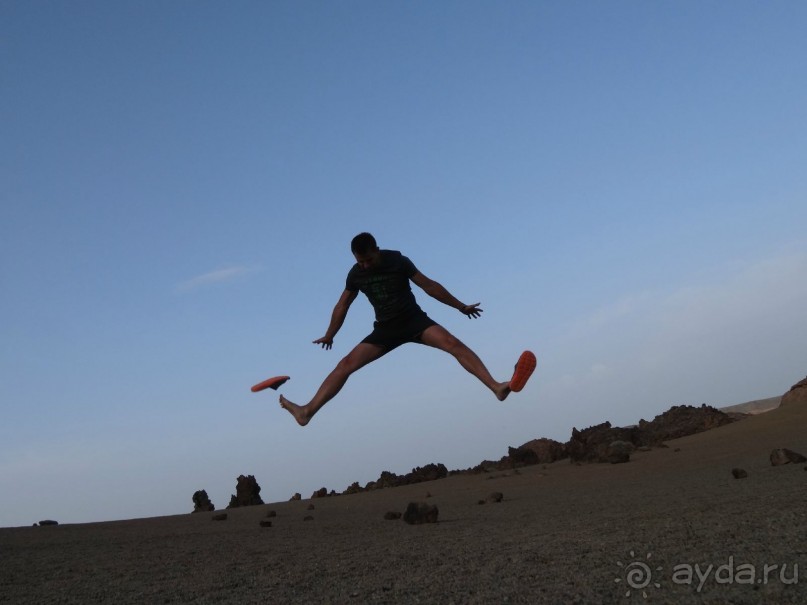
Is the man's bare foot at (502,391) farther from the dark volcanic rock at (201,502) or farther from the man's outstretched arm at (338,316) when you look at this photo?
the dark volcanic rock at (201,502)

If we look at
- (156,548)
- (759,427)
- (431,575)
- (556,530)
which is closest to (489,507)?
(556,530)

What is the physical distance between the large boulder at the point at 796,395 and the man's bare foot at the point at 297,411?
10398 millimetres

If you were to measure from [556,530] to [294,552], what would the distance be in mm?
1914

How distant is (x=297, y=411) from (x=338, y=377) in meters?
0.65

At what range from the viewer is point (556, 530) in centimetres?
598

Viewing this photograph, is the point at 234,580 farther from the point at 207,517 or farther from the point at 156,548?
the point at 207,517

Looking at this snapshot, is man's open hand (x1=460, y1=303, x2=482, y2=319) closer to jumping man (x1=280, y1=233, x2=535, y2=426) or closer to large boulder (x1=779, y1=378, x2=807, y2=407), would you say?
jumping man (x1=280, y1=233, x2=535, y2=426)

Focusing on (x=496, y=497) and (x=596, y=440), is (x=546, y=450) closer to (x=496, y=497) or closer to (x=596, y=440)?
(x=596, y=440)

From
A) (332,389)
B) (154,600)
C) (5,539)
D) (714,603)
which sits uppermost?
(332,389)

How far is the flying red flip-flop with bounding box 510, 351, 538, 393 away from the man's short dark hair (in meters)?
1.71

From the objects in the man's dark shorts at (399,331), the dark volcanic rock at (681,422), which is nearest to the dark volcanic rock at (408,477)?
the dark volcanic rock at (681,422)

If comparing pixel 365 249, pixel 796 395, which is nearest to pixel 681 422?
pixel 796 395

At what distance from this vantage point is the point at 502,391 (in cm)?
738

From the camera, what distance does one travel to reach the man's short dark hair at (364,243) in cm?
764
